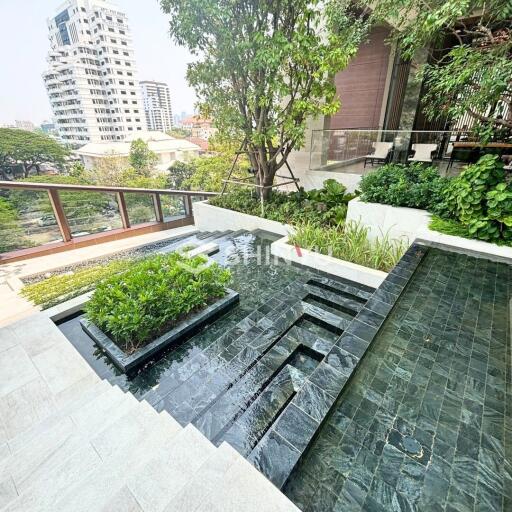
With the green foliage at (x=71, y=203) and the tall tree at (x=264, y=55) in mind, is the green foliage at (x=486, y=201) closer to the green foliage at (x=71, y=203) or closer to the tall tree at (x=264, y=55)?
the tall tree at (x=264, y=55)

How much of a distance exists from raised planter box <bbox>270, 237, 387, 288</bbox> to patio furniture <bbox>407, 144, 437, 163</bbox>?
11.8 ft

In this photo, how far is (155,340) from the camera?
231 cm

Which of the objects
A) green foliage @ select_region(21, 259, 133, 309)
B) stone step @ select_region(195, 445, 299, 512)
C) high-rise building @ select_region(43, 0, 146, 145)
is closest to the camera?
stone step @ select_region(195, 445, 299, 512)

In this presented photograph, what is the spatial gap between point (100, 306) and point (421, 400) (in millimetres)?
2526

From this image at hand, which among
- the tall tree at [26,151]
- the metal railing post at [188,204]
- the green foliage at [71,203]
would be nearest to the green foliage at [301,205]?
the metal railing post at [188,204]

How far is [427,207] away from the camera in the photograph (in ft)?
11.6

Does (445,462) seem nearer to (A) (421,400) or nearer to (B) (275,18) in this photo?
(A) (421,400)

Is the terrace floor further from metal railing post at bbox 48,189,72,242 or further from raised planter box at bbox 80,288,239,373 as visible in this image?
metal railing post at bbox 48,189,72,242

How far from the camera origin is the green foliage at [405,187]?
11.5 feet

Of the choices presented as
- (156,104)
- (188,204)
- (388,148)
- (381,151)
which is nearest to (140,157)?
(188,204)

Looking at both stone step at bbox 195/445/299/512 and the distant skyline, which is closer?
stone step at bbox 195/445/299/512

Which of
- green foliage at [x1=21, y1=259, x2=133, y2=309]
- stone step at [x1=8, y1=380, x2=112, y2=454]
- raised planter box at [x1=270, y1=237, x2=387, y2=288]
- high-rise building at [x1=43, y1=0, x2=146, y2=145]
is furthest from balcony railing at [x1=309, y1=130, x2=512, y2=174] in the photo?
high-rise building at [x1=43, y1=0, x2=146, y2=145]

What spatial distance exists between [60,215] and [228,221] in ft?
9.78

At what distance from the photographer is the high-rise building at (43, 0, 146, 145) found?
4388cm
